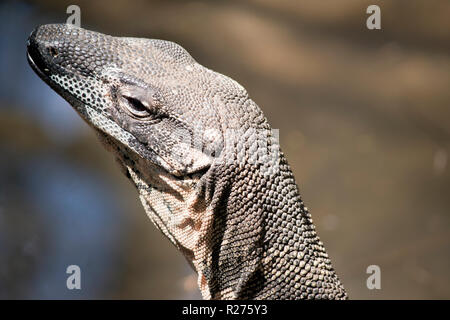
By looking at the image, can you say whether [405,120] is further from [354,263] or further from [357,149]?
[354,263]

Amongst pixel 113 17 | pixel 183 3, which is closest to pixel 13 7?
pixel 113 17

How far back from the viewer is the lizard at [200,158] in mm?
1786

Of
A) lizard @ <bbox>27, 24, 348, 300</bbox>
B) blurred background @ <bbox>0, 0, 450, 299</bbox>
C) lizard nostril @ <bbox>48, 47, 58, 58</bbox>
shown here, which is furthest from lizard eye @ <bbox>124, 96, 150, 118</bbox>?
blurred background @ <bbox>0, 0, 450, 299</bbox>

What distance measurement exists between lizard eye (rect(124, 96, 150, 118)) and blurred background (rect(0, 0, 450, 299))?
108 cm

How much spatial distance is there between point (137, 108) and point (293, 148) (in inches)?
91.2

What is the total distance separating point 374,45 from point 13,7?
2.48 m

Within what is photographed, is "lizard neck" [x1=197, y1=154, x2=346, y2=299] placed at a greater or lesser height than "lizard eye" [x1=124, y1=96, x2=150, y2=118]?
lesser

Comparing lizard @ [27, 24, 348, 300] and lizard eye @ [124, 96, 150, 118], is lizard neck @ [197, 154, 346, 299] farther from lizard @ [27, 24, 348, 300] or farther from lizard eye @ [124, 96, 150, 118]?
lizard eye @ [124, 96, 150, 118]

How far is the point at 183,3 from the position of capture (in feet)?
10.3

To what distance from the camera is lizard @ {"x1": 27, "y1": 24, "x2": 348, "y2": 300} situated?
1.79 metres

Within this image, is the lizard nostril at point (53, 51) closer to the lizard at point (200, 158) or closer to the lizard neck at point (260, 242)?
the lizard at point (200, 158)

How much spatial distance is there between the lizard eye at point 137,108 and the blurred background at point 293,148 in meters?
1.08

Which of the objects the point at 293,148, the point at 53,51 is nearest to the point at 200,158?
the point at 53,51

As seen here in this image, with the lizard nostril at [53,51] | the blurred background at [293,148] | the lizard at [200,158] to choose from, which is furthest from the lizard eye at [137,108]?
the blurred background at [293,148]
